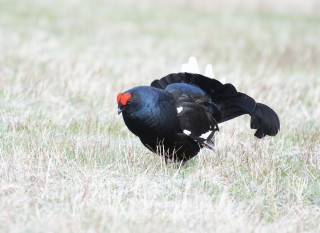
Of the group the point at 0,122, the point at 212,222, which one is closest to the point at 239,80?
the point at 0,122

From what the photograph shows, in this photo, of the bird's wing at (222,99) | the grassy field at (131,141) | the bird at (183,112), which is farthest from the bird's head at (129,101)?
the bird's wing at (222,99)

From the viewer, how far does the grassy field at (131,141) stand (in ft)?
15.3

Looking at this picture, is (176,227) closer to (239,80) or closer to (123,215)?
(123,215)

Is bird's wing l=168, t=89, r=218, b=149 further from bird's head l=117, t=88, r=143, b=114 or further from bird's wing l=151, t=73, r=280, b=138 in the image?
bird's head l=117, t=88, r=143, b=114

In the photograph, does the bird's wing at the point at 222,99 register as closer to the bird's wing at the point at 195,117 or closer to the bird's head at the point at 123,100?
the bird's wing at the point at 195,117

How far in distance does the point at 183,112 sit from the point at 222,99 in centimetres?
81

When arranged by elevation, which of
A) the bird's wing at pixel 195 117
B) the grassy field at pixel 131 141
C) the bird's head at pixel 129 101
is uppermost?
the bird's head at pixel 129 101

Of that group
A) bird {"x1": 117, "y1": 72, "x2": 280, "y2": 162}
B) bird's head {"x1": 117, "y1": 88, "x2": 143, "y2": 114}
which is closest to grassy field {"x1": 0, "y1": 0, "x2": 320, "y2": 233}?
bird {"x1": 117, "y1": 72, "x2": 280, "y2": 162}

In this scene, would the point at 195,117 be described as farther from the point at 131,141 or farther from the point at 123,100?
the point at 131,141

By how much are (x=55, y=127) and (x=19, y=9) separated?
9.66 m

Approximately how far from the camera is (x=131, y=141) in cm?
702

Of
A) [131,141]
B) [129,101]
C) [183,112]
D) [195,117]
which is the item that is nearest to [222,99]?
[195,117]

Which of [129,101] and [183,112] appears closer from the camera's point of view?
[129,101]

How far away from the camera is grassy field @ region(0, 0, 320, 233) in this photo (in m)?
4.66
